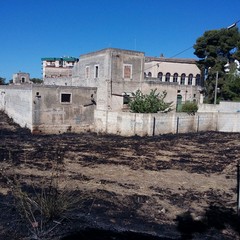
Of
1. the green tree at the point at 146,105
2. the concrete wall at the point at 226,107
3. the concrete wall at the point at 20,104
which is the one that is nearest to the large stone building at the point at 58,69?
the concrete wall at the point at 20,104

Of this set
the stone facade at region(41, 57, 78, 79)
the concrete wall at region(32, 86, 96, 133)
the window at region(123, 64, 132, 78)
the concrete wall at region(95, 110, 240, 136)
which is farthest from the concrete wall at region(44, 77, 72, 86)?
the concrete wall at region(95, 110, 240, 136)

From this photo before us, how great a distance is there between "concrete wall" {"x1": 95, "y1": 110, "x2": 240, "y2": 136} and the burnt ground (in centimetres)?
156

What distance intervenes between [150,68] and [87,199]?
33.0 m

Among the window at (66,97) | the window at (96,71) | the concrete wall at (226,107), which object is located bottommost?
the concrete wall at (226,107)

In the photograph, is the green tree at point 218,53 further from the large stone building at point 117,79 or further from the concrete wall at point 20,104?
the concrete wall at point 20,104

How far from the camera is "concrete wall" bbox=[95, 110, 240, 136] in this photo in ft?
71.5

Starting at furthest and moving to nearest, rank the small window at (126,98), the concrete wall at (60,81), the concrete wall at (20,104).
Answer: the concrete wall at (60,81), the small window at (126,98), the concrete wall at (20,104)

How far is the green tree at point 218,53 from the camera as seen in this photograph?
34.7 metres

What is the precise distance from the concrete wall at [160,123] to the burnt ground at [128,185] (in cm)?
156

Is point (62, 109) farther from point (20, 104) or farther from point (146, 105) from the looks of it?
point (146, 105)

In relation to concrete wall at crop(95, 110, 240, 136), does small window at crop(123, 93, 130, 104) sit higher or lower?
higher

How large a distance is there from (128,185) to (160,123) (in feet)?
42.4

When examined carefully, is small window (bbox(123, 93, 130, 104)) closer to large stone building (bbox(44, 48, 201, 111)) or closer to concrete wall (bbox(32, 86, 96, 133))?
large stone building (bbox(44, 48, 201, 111))

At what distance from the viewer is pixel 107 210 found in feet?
24.1
